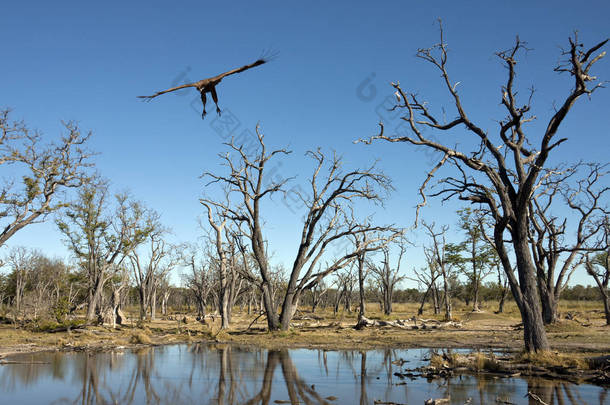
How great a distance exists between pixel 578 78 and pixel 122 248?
29554mm

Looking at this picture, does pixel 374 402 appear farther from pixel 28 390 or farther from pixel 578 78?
pixel 578 78

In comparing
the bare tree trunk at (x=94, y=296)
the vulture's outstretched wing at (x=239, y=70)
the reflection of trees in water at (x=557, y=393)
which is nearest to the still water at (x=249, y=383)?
the reflection of trees in water at (x=557, y=393)

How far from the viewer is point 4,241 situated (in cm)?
2283

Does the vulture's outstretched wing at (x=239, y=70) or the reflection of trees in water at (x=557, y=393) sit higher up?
the vulture's outstretched wing at (x=239, y=70)

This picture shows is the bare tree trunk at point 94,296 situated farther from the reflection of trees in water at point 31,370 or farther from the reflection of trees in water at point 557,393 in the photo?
the reflection of trees in water at point 557,393

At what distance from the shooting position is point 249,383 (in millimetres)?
9281

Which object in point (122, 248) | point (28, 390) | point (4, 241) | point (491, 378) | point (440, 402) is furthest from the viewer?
point (122, 248)

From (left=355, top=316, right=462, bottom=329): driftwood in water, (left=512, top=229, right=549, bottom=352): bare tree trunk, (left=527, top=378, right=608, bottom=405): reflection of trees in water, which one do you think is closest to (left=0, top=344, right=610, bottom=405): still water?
(left=527, top=378, right=608, bottom=405): reflection of trees in water

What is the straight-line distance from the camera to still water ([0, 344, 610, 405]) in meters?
7.79

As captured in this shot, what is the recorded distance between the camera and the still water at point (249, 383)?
25.6 ft

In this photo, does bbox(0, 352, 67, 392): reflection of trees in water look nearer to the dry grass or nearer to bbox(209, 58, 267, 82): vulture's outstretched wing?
bbox(209, 58, 267, 82): vulture's outstretched wing

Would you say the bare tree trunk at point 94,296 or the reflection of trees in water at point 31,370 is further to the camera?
the bare tree trunk at point 94,296

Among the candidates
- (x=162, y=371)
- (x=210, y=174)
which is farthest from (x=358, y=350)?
(x=210, y=174)

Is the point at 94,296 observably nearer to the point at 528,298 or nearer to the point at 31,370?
the point at 31,370
